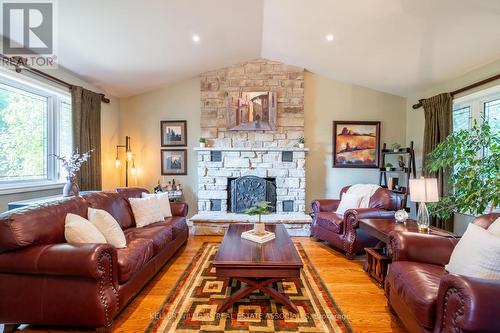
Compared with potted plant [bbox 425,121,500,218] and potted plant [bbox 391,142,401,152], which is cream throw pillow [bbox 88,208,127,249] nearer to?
potted plant [bbox 425,121,500,218]

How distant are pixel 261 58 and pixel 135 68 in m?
2.26

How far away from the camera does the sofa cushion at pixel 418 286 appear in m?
1.58

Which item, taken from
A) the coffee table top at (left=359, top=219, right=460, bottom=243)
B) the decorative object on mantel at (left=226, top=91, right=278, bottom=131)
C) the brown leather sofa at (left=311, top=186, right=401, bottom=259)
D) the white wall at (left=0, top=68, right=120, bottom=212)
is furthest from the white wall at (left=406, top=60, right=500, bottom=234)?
the white wall at (left=0, top=68, right=120, bottom=212)

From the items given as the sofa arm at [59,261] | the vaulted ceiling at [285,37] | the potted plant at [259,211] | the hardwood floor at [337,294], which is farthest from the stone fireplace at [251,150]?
the sofa arm at [59,261]

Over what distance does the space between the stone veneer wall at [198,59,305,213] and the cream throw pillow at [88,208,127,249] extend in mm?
2601

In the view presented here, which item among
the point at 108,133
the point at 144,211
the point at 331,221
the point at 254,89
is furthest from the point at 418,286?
the point at 108,133

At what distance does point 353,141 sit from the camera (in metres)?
5.10

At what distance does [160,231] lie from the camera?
302 centimetres

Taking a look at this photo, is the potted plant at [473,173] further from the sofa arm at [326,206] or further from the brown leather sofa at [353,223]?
the sofa arm at [326,206]

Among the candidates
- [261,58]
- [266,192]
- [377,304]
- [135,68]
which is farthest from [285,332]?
[261,58]

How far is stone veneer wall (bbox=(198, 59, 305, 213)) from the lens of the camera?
5.02m

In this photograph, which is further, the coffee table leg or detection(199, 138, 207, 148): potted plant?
detection(199, 138, 207, 148): potted plant

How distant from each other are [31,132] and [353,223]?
14.2ft

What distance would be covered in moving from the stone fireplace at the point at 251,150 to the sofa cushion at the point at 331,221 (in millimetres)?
916
